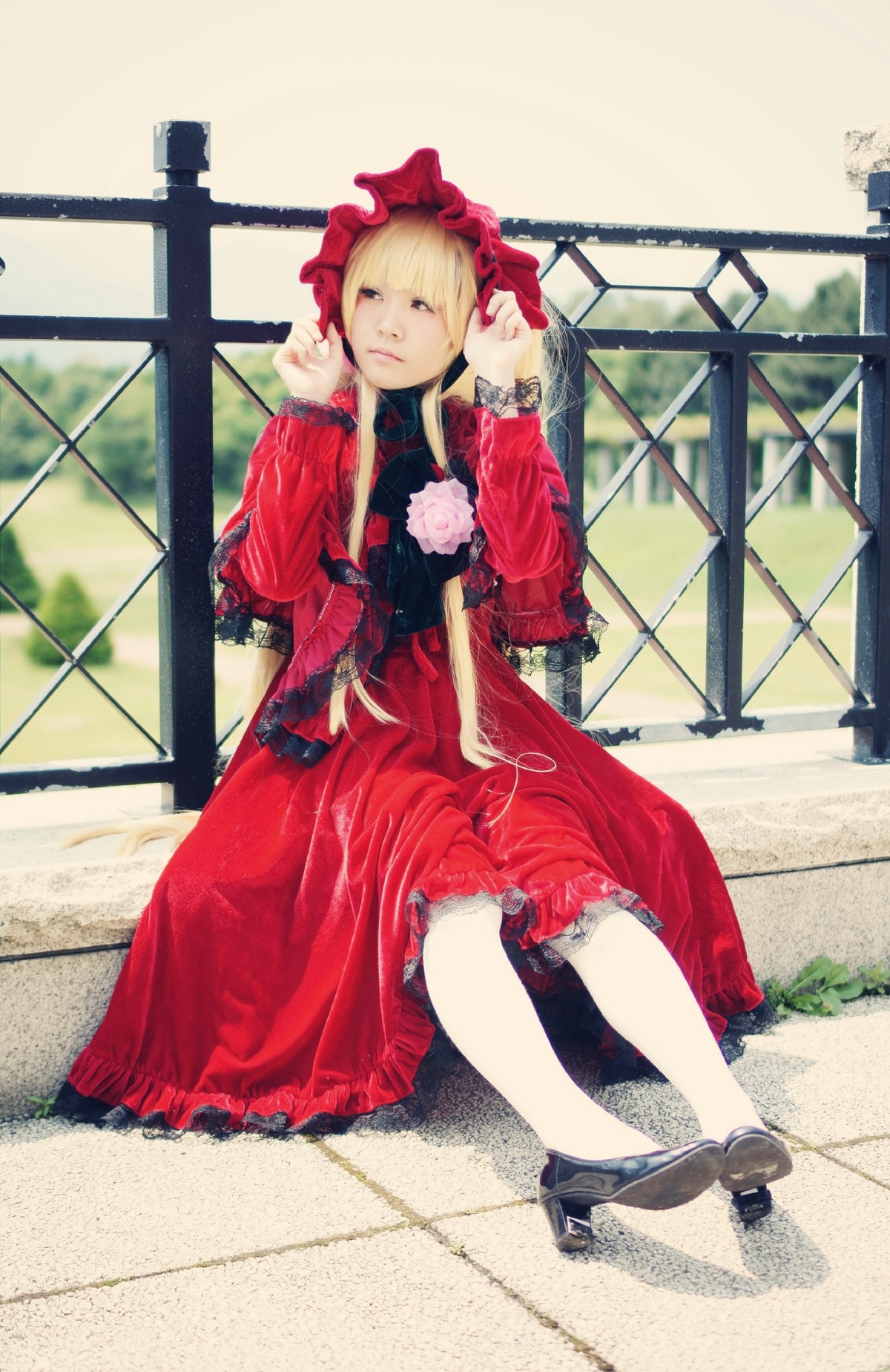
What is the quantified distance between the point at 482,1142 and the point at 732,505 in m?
1.57

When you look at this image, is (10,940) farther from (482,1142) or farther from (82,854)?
(482,1142)

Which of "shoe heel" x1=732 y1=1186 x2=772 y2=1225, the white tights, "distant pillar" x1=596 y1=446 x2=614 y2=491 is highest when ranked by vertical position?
"distant pillar" x1=596 y1=446 x2=614 y2=491

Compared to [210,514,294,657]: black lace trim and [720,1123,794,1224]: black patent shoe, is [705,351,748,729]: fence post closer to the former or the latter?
[210,514,294,657]: black lace trim

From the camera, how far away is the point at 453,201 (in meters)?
2.18

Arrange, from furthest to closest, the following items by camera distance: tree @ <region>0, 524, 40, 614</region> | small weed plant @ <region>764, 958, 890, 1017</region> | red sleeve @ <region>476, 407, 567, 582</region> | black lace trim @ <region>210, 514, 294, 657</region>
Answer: tree @ <region>0, 524, 40, 614</region> < small weed plant @ <region>764, 958, 890, 1017</region> < black lace trim @ <region>210, 514, 294, 657</region> < red sleeve @ <region>476, 407, 567, 582</region>

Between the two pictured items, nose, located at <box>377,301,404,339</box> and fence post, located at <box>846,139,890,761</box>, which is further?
fence post, located at <box>846,139,890,761</box>

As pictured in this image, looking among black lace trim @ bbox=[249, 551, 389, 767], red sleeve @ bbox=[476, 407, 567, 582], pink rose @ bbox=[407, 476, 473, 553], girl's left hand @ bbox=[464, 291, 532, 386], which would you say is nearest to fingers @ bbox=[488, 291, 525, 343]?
girl's left hand @ bbox=[464, 291, 532, 386]

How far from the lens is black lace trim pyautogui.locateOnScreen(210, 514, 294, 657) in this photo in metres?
2.29

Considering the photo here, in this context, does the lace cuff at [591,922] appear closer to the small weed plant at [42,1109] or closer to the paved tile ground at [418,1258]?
the paved tile ground at [418,1258]

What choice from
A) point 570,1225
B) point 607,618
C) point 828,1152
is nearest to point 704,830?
point 828,1152

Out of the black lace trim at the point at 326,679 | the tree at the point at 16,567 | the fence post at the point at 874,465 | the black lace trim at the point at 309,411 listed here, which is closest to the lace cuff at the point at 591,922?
the black lace trim at the point at 326,679

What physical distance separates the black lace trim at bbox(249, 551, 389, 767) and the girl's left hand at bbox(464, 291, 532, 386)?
0.38 metres

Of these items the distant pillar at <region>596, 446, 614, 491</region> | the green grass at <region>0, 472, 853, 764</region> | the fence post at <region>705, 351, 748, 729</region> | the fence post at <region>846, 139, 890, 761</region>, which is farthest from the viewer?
the distant pillar at <region>596, 446, 614, 491</region>

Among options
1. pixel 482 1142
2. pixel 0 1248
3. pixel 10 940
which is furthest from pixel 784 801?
pixel 0 1248
